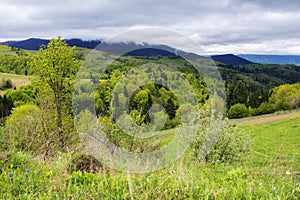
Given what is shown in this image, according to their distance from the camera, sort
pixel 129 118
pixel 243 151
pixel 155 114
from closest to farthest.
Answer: pixel 129 118, pixel 155 114, pixel 243 151

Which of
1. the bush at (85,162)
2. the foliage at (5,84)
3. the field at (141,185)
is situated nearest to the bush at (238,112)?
the foliage at (5,84)

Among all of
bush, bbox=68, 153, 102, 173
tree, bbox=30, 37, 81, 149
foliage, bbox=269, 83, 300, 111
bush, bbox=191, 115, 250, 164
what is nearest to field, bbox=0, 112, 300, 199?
bush, bbox=68, 153, 102, 173

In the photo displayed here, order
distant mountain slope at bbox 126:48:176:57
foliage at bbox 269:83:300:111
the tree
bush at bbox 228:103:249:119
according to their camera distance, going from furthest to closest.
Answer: foliage at bbox 269:83:300:111 → bush at bbox 228:103:249:119 → the tree → distant mountain slope at bbox 126:48:176:57

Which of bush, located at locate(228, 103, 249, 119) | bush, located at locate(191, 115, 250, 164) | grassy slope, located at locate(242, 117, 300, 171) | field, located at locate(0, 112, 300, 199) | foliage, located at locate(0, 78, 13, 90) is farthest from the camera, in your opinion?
foliage, located at locate(0, 78, 13, 90)

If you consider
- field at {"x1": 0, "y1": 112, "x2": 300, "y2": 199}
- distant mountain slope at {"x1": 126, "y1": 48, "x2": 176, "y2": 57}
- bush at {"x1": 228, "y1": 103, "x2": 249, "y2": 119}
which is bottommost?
bush at {"x1": 228, "y1": 103, "x2": 249, "y2": 119}

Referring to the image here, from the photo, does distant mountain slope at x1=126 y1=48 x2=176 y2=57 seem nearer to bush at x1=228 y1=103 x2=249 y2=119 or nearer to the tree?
the tree

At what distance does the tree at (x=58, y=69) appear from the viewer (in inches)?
1303

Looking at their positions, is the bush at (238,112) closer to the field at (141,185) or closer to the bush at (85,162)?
the bush at (85,162)

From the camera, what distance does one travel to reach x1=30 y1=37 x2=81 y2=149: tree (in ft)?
Answer: 109

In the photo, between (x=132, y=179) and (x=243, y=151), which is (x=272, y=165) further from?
(x=243, y=151)

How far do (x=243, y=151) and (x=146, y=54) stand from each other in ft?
33.4

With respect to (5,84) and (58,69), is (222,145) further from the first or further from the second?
(5,84)

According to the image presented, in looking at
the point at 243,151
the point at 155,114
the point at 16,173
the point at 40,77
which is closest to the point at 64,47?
the point at 40,77

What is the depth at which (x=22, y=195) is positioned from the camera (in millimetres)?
4102
